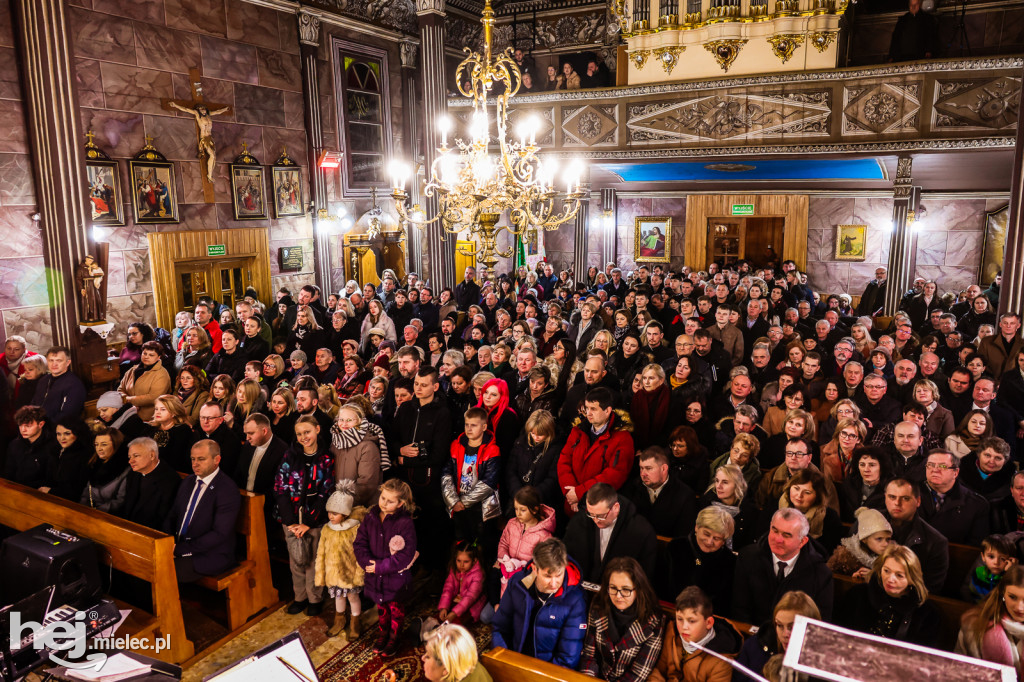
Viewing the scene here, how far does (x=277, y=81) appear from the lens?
Result: 13.0 m

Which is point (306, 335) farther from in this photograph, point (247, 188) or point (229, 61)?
point (229, 61)

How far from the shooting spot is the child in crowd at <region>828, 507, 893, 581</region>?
3.58 m

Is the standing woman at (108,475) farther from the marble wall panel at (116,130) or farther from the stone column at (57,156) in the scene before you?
the marble wall panel at (116,130)

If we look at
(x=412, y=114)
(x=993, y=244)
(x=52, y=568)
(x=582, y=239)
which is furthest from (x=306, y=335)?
(x=993, y=244)

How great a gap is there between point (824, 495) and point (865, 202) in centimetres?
1450

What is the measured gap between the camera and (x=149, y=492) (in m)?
4.64

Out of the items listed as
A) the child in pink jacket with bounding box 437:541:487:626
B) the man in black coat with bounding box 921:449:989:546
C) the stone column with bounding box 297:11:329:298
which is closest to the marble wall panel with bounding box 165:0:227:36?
the stone column with bounding box 297:11:329:298

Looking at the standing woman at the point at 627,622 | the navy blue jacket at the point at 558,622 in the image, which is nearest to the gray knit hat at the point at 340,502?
the navy blue jacket at the point at 558,622

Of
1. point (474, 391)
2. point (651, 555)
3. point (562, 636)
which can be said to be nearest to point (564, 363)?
point (474, 391)

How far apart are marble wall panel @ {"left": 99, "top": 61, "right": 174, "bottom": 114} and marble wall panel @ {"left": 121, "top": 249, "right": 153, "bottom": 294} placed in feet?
7.45

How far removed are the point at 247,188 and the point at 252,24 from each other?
299cm

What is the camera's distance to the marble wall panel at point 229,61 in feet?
→ 38.7

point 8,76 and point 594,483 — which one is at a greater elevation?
point 8,76

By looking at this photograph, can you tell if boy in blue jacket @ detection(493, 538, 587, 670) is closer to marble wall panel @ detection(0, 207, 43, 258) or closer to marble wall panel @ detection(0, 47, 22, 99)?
marble wall panel @ detection(0, 207, 43, 258)
